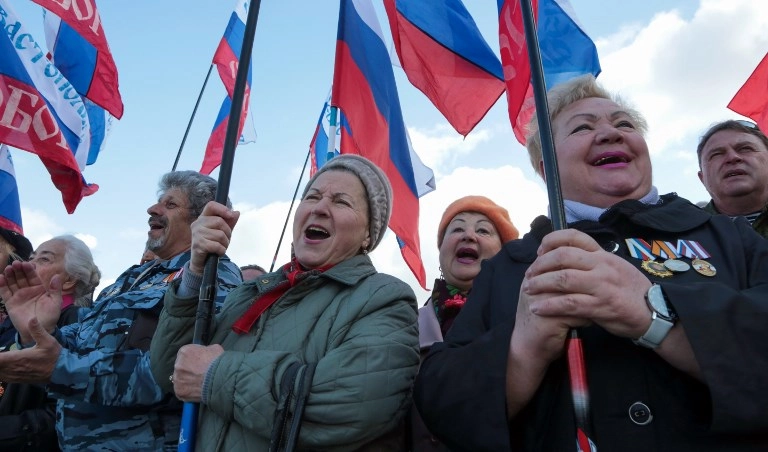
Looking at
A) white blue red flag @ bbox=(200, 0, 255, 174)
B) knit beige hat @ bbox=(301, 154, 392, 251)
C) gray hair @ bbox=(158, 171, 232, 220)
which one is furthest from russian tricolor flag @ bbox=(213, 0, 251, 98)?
knit beige hat @ bbox=(301, 154, 392, 251)

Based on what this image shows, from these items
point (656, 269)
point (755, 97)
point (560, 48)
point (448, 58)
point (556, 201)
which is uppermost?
point (560, 48)

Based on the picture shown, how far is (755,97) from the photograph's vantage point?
5035 millimetres

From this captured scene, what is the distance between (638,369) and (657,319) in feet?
0.71

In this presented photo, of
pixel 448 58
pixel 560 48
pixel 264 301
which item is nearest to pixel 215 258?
pixel 264 301

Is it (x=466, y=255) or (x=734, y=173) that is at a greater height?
(x=734, y=173)

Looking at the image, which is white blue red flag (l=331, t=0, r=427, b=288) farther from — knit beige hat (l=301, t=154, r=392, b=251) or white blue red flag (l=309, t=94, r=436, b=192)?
knit beige hat (l=301, t=154, r=392, b=251)

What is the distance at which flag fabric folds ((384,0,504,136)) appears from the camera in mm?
5031

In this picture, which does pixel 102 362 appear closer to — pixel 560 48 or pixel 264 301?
pixel 264 301

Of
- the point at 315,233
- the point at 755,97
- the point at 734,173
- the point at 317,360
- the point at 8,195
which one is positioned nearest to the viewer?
the point at 317,360

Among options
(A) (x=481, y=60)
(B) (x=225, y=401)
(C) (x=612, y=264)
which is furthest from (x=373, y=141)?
(C) (x=612, y=264)

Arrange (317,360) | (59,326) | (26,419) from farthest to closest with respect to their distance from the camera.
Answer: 1. (59,326)
2. (26,419)
3. (317,360)

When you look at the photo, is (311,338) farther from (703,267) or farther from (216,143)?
(216,143)

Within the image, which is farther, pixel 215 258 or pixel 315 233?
pixel 315 233

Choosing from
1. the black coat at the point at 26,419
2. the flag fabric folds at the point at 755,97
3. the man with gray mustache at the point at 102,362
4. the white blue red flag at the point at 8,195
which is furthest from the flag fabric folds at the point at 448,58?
the white blue red flag at the point at 8,195
